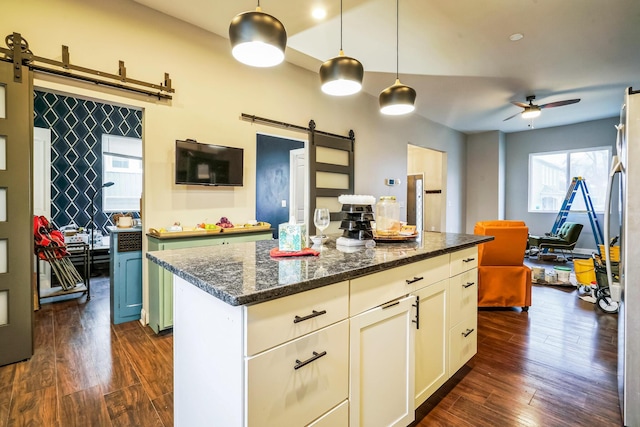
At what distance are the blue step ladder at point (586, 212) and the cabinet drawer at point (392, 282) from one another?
20.3 feet

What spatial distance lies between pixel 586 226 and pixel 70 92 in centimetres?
887

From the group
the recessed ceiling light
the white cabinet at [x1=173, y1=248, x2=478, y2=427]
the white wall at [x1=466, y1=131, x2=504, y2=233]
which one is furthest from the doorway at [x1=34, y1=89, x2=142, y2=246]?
the white wall at [x1=466, y1=131, x2=504, y2=233]

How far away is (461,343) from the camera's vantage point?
6.61ft

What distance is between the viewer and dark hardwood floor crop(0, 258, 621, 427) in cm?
169

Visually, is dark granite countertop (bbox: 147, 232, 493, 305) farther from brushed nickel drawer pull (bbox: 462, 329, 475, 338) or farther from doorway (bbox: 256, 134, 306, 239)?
doorway (bbox: 256, 134, 306, 239)

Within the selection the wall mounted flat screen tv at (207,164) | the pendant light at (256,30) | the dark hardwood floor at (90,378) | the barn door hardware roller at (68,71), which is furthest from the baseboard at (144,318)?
the pendant light at (256,30)

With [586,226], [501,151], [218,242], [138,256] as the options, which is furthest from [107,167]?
[586,226]

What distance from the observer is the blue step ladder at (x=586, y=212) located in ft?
19.9

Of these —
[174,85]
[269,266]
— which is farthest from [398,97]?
[174,85]

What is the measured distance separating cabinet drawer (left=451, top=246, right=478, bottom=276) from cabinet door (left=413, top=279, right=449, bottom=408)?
5.7 inches

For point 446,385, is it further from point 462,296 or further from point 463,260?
point 463,260

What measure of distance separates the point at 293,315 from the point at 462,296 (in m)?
1.42

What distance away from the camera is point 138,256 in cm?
293

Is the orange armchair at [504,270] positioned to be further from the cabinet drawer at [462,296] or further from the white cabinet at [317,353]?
the white cabinet at [317,353]
